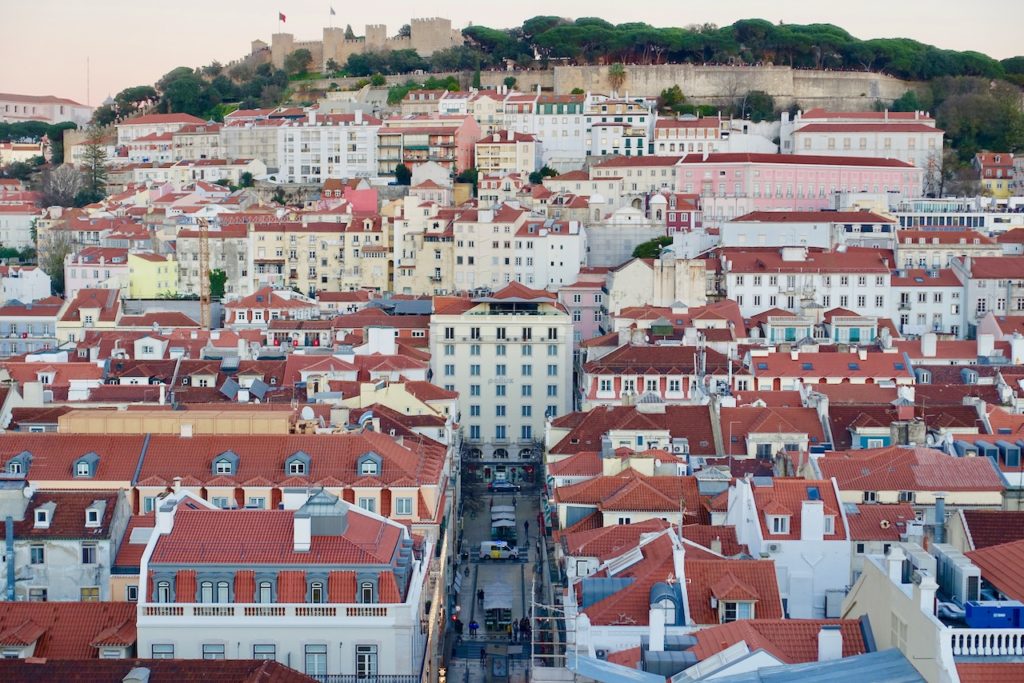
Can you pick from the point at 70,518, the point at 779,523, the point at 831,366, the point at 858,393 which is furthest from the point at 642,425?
the point at 70,518

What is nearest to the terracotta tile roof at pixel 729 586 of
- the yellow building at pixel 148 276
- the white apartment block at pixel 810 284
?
the white apartment block at pixel 810 284

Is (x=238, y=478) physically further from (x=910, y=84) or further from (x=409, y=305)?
(x=910, y=84)

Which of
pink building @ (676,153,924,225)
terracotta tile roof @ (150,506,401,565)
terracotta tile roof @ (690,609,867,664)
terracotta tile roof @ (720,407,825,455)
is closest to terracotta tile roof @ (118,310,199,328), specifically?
pink building @ (676,153,924,225)

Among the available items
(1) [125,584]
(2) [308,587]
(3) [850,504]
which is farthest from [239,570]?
(3) [850,504]

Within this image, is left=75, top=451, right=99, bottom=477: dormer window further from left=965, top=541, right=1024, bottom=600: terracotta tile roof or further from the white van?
left=965, top=541, right=1024, bottom=600: terracotta tile roof

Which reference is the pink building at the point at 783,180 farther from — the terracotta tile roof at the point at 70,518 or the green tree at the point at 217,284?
the terracotta tile roof at the point at 70,518

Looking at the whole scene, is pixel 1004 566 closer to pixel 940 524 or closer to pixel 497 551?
pixel 940 524
